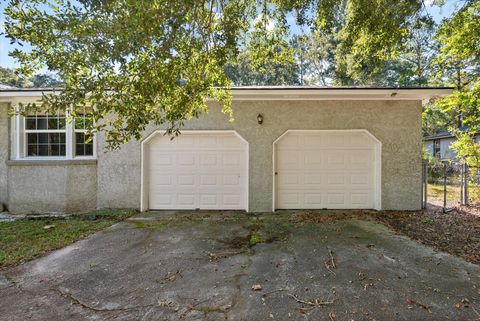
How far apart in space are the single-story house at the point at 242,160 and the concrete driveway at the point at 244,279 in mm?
2199

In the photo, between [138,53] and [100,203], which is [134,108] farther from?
[100,203]

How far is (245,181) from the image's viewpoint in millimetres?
7602

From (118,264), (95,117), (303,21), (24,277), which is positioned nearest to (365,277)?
(118,264)

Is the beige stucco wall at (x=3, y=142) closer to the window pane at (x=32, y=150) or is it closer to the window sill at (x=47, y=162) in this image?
the window sill at (x=47, y=162)

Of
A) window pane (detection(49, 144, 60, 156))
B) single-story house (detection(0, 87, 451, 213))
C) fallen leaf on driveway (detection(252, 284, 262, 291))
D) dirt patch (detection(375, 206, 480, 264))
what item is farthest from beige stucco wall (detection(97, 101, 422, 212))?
fallen leaf on driveway (detection(252, 284, 262, 291))

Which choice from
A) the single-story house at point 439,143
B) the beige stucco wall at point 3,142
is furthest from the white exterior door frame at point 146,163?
the single-story house at point 439,143

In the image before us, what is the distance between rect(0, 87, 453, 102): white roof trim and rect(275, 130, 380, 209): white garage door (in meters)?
1.06

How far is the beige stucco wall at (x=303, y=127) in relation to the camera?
7.39m

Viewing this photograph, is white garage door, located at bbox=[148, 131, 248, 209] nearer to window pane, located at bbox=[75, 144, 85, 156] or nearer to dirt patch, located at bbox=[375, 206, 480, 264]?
window pane, located at bbox=[75, 144, 85, 156]

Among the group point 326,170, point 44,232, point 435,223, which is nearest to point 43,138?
point 44,232

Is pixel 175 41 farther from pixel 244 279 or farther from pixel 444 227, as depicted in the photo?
pixel 444 227

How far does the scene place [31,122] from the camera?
25.5 ft

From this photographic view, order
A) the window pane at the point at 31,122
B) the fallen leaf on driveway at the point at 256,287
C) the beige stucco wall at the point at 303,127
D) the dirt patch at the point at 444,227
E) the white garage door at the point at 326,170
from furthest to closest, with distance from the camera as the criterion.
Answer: the window pane at the point at 31,122, the white garage door at the point at 326,170, the beige stucco wall at the point at 303,127, the dirt patch at the point at 444,227, the fallen leaf on driveway at the point at 256,287

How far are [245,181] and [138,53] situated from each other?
483cm
